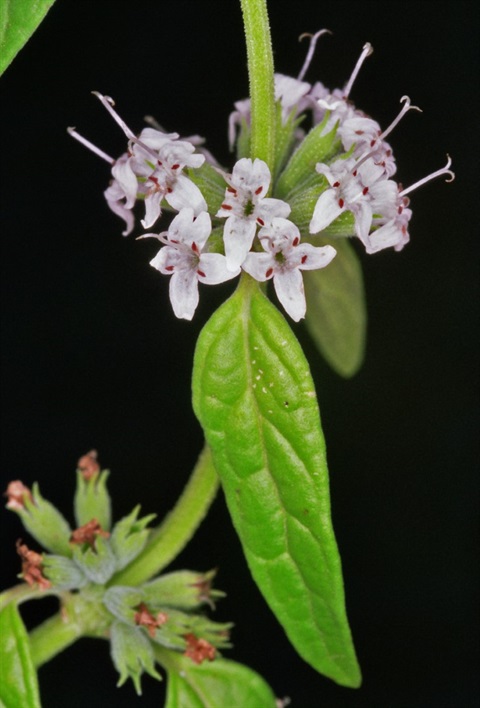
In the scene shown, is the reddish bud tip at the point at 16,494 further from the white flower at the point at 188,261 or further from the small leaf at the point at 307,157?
the small leaf at the point at 307,157

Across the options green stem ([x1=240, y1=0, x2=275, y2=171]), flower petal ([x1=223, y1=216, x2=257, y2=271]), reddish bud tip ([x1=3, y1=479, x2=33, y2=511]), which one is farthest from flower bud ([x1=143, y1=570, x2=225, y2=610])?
green stem ([x1=240, y1=0, x2=275, y2=171])

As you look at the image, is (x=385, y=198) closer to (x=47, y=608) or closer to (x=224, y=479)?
(x=224, y=479)

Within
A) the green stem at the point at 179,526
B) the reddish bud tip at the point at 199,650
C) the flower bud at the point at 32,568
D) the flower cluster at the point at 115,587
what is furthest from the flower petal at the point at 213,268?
the reddish bud tip at the point at 199,650

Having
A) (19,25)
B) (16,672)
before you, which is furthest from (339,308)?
(19,25)

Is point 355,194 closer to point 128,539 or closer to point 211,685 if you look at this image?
point 128,539

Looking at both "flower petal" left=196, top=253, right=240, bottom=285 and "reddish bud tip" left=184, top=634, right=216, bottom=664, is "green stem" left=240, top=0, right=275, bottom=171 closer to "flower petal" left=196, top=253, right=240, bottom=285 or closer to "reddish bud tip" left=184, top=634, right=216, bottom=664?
"flower petal" left=196, top=253, right=240, bottom=285

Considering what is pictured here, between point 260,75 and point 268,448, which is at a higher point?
point 260,75

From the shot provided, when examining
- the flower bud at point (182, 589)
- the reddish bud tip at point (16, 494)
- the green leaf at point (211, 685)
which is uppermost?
the reddish bud tip at point (16, 494)
